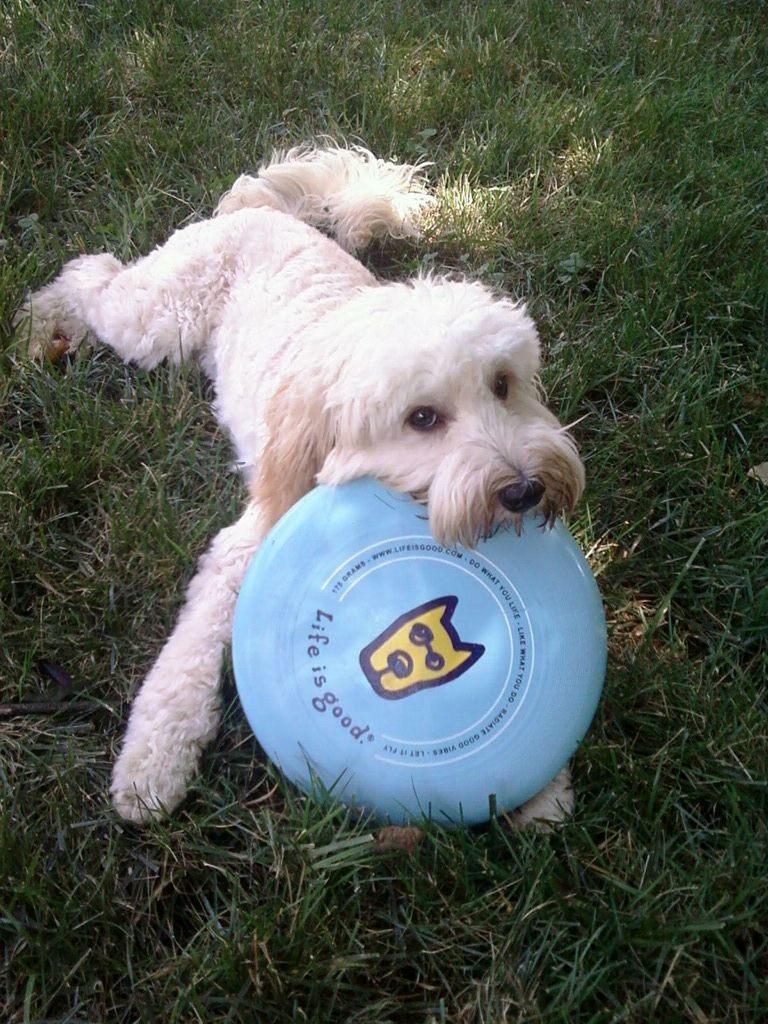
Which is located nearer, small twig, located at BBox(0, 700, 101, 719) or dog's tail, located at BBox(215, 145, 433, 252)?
small twig, located at BBox(0, 700, 101, 719)

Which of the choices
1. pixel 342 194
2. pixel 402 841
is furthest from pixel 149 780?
pixel 342 194

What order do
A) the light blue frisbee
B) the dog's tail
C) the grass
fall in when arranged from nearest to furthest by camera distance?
the grass < the light blue frisbee < the dog's tail

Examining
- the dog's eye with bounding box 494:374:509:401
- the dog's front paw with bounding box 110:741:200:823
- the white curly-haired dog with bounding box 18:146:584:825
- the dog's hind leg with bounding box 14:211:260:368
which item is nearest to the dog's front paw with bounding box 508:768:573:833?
the white curly-haired dog with bounding box 18:146:584:825

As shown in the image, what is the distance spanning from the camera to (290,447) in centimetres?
270

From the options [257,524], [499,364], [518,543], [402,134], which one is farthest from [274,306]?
[402,134]

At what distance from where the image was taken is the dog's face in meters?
2.37

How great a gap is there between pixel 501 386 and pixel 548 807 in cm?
113

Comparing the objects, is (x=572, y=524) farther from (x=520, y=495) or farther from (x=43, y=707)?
(x=43, y=707)

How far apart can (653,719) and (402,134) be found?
336 cm

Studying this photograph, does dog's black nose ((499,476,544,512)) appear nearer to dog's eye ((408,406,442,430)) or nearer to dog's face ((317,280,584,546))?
dog's face ((317,280,584,546))

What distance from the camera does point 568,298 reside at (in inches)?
160

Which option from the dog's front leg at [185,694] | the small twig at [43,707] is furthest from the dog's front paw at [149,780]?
the small twig at [43,707]

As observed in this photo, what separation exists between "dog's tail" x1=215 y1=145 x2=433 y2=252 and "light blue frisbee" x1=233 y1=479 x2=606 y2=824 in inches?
81.8

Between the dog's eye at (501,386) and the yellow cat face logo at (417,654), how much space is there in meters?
0.65
